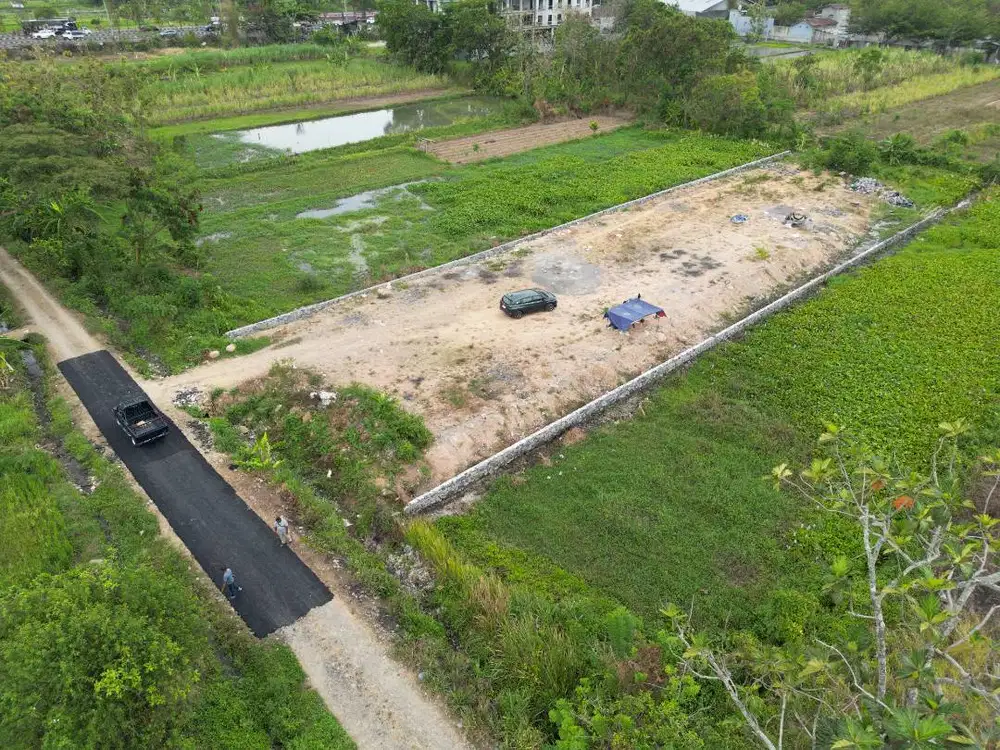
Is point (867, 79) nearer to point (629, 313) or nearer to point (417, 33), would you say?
point (417, 33)

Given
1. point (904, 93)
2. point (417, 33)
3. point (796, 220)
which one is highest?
point (417, 33)

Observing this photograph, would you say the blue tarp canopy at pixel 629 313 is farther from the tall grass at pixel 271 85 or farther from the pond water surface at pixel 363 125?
the tall grass at pixel 271 85

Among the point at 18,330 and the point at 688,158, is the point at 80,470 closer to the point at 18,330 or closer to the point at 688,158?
the point at 18,330

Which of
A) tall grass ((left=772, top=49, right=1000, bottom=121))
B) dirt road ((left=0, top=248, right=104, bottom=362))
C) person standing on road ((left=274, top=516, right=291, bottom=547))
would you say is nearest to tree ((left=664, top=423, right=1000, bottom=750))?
person standing on road ((left=274, top=516, right=291, bottom=547))

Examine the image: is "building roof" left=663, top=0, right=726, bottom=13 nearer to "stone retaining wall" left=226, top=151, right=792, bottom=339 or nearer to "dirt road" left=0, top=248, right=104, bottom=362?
"stone retaining wall" left=226, top=151, right=792, bottom=339

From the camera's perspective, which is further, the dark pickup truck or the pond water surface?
the pond water surface

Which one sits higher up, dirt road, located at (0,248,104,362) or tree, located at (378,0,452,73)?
tree, located at (378,0,452,73)

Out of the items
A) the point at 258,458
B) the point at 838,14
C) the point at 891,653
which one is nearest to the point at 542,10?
the point at 838,14

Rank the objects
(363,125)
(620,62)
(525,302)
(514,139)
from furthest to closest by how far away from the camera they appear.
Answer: (620,62)
(363,125)
(514,139)
(525,302)
